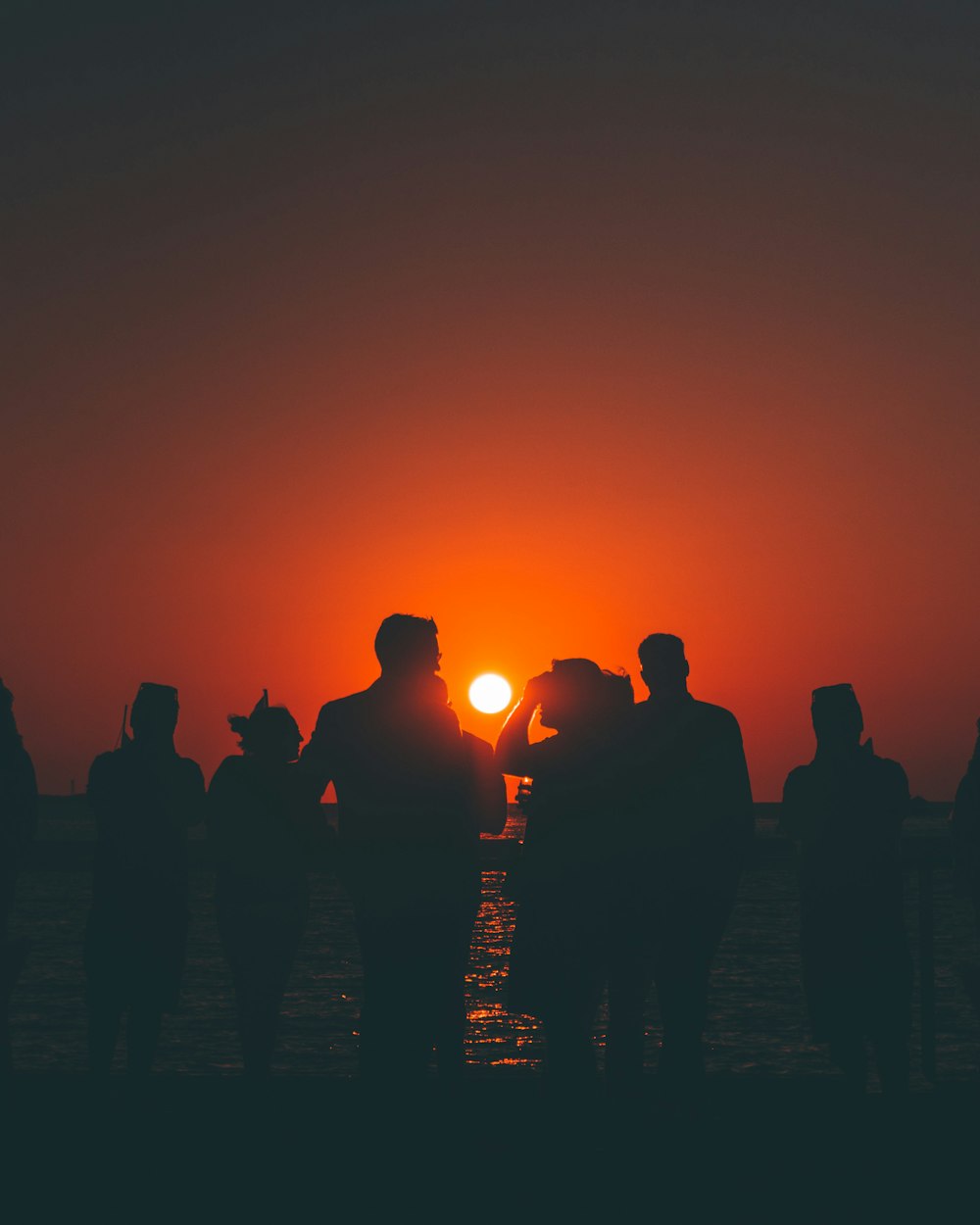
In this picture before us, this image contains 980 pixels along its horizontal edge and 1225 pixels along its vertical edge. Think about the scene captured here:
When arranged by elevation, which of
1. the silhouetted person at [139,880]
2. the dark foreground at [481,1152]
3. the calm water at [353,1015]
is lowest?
the calm water at [353,1015]

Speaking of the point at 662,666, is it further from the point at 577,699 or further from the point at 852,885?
the point at 852,885

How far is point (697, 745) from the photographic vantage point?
468cm

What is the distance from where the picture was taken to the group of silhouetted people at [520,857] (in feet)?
13.8

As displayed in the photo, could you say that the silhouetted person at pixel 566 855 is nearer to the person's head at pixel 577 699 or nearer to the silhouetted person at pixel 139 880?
the person's head at pixel 577 699

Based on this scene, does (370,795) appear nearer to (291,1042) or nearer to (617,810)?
(617,810)

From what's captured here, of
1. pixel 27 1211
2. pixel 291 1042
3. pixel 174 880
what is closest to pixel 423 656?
pixel 174 880

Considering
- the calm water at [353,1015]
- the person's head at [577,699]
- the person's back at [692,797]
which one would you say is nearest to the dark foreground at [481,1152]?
the person's back at [692,797]

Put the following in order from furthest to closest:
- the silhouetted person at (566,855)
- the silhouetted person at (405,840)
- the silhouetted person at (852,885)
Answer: the silhouetted person at (852,885)
the silhouetted person at (566,855)
the silhouetted person at (405,840)

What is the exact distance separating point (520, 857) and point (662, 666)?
0.93 metres

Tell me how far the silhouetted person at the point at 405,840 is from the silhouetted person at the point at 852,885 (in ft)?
5.27

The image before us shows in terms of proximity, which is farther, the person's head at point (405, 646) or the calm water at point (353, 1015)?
the calm water at point (353, 1015)

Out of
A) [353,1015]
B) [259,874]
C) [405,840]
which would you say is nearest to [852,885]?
[405,840]

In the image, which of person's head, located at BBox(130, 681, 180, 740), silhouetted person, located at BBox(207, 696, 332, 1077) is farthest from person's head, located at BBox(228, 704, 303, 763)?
person's head, located at BBox(130, 681, 180, 740)

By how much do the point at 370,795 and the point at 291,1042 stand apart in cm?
3124
